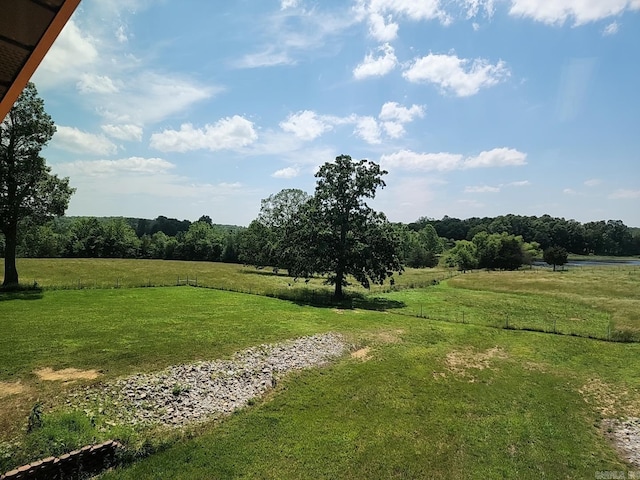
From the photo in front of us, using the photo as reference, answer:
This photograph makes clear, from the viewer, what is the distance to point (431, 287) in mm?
52250

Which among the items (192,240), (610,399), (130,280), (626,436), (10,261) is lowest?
(626,436)

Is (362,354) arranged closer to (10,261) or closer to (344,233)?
(344,233)

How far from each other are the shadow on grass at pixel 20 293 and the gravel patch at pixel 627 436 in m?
37.3

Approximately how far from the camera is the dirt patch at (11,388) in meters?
13.2

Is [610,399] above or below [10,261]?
below

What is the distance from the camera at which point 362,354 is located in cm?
2055

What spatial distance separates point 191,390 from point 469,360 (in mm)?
14881

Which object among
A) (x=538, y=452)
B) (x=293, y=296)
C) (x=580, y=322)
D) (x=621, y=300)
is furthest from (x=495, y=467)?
(x=621, y=300)

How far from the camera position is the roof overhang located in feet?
7.61

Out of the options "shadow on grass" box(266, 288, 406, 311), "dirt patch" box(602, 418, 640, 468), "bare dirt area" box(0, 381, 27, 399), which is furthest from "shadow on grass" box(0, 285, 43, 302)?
"dirt patch" box(602, 418, 640, 468)

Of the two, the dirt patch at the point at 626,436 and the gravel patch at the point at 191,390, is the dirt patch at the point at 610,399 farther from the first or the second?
the gravel patch at the point at 191,390

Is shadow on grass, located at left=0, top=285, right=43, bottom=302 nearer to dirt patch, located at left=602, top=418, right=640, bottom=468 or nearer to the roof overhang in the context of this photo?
the roof overhang

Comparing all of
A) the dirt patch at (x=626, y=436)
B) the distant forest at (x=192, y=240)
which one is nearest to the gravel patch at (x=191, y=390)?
the dirt patch at (x=626, y=436)

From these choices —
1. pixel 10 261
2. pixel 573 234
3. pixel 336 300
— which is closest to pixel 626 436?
pixel 336 300
